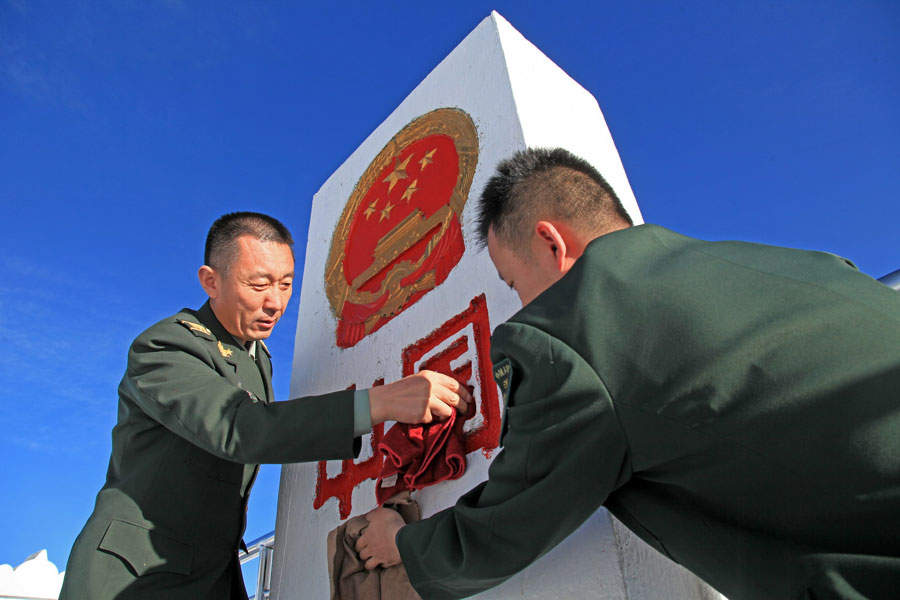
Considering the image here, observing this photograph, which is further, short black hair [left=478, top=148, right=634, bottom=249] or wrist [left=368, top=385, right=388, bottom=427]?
wrist [left=368, top=385, right=388, bottom=427]

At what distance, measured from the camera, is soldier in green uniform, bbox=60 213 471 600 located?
1510 mm

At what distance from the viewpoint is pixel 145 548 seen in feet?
5.17

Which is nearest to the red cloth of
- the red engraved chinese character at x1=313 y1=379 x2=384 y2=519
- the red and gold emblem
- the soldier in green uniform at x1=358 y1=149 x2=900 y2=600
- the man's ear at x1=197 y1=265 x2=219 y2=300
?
the red engraved chinese character at x1=313 y1=379 x2=384 y2=519

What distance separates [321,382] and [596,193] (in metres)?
1.51

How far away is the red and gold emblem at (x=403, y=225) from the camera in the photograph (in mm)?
2045

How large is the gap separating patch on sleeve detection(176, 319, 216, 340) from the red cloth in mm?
722

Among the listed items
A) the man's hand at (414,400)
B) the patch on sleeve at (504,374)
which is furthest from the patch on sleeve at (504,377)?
the man's hand at (414,400)

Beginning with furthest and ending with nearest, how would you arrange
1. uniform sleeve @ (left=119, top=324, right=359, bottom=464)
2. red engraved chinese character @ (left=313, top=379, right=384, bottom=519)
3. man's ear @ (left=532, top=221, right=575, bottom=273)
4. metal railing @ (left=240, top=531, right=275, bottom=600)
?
metal railing @ (left=240, top=531, right=275, bottom=600), red engraved chinese character @ (left=313, top=379, right=384, bottom=519), uniform sleeve @ (left=119, top=324, right=359, bottom=464), man's ear @ (left=532, top=221, right=575, bottom=273)

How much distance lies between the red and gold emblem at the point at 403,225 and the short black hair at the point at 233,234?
329 millimetres

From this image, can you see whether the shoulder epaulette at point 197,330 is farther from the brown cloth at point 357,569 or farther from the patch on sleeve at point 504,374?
the patch on sleeve at point 504,374

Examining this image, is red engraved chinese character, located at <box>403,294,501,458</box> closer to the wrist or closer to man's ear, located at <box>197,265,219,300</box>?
the wrist

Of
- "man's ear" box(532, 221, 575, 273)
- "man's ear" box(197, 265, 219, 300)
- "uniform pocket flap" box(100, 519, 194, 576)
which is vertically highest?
"man's ear" box(197, 265, 219, 300)

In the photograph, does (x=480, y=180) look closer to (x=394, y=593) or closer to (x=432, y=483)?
(x=432, y=483)

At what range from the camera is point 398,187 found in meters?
2.39
